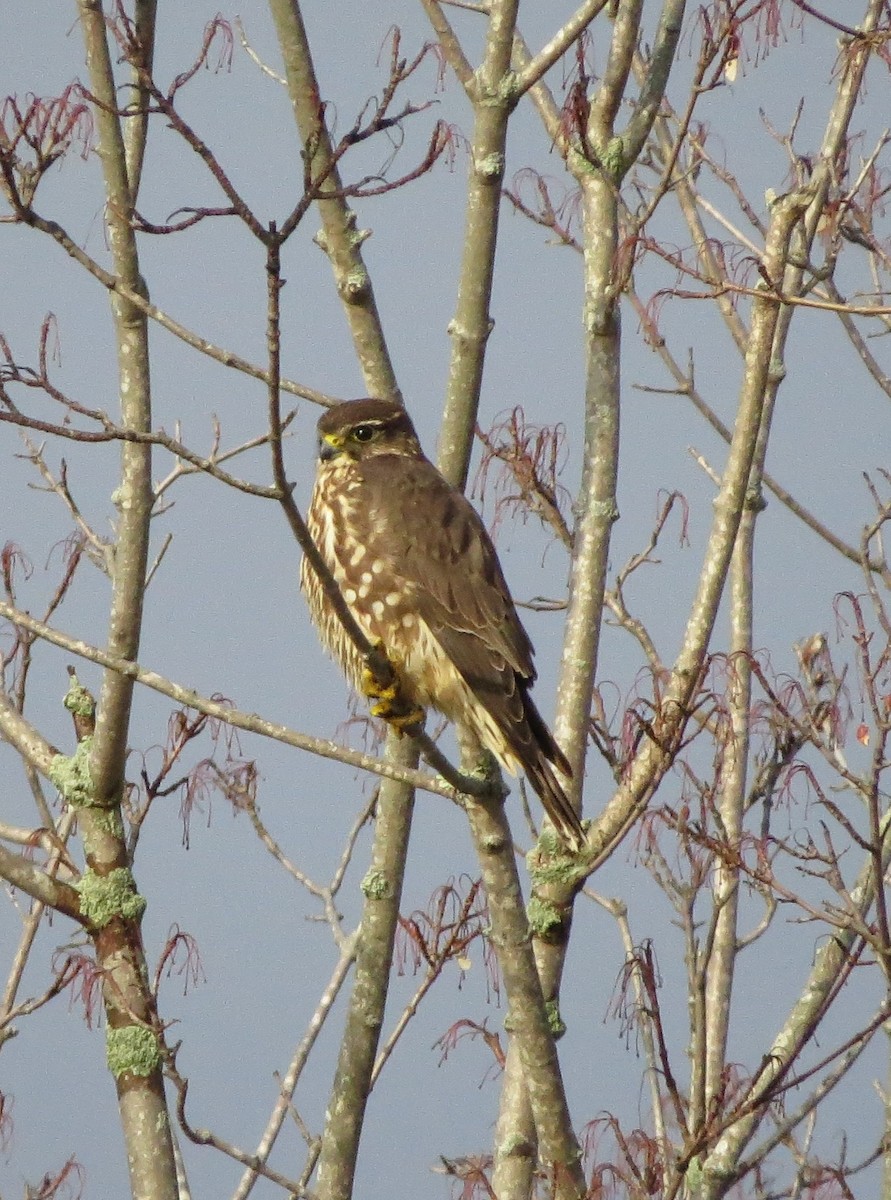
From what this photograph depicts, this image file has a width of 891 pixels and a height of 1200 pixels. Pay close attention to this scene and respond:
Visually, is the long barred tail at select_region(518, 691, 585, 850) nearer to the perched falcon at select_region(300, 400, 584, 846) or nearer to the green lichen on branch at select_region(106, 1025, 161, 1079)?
the perched falcon at select_region(300, 400, 584, 846)

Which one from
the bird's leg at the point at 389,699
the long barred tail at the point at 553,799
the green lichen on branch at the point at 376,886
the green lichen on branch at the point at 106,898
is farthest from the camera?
the green lichen on branch at the point at 376,886

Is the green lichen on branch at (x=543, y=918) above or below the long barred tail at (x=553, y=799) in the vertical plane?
below

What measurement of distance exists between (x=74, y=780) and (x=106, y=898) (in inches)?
10.6

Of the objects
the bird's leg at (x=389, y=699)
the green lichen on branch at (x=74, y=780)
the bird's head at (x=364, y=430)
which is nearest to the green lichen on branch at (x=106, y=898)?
the green lichen on branch at (x=74, y=780)

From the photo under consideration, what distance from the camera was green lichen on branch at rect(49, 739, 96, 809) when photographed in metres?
3.42

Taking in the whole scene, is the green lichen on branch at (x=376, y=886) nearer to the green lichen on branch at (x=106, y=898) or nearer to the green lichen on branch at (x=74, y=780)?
the green lichen on branch at (x=106, y=898)

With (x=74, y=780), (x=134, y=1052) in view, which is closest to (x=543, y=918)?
(x=134, y=1052)

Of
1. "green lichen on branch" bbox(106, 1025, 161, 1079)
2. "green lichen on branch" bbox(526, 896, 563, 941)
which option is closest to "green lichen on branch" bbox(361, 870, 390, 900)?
"green lichen on branch" bbox(526, 896, 563, 941)

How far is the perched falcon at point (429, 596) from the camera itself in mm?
3473

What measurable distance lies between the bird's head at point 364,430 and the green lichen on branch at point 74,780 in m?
0.98

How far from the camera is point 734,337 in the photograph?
4434 mm

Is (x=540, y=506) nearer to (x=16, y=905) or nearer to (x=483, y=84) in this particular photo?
(x=483, y=84)

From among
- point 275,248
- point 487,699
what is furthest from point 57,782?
point 275,248

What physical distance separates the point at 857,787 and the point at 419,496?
1.22 metres
